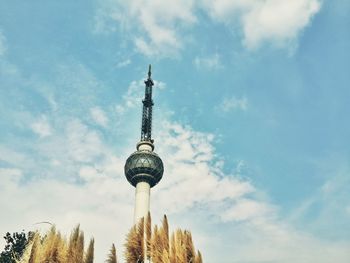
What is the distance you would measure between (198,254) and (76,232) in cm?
398

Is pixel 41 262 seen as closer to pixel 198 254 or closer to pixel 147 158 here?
pixel 198 254

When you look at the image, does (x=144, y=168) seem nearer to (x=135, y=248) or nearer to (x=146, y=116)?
(x=146, y=116)

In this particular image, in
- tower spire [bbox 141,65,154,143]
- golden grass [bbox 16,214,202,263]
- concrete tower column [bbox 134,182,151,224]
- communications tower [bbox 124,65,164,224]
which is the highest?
tower spire [bbox 141,65,154,143]

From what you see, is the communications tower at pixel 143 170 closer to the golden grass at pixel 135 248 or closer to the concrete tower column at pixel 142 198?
the concrete tower column at pixel 142 198

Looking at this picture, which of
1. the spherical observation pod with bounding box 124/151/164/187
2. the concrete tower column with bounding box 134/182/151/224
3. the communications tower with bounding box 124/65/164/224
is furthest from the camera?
the spherical observation pod with bounding box 124/151/164/187

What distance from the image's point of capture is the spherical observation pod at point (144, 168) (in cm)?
9056

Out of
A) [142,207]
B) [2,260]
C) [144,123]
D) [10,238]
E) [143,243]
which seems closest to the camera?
[143,243]

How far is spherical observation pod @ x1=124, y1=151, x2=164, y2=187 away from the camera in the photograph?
9056 cm

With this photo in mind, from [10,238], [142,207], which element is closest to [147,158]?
[142,207]

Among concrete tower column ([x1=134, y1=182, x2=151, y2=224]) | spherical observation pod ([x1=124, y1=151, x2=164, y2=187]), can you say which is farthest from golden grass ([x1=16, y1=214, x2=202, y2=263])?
spherical observation pod ([x1=124, y1=151, x2=164, y2=187])

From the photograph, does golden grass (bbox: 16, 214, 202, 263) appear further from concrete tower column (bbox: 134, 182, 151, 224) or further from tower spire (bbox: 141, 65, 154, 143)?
tower spire (bbox: 141, 65, 154, 143)

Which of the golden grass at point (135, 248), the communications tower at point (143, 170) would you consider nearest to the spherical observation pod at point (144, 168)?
the communications tower at point (143, 170)

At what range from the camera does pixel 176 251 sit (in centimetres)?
799

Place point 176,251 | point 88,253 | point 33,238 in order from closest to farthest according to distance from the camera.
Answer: point 176,251 < point 88,253 < point 33,238
